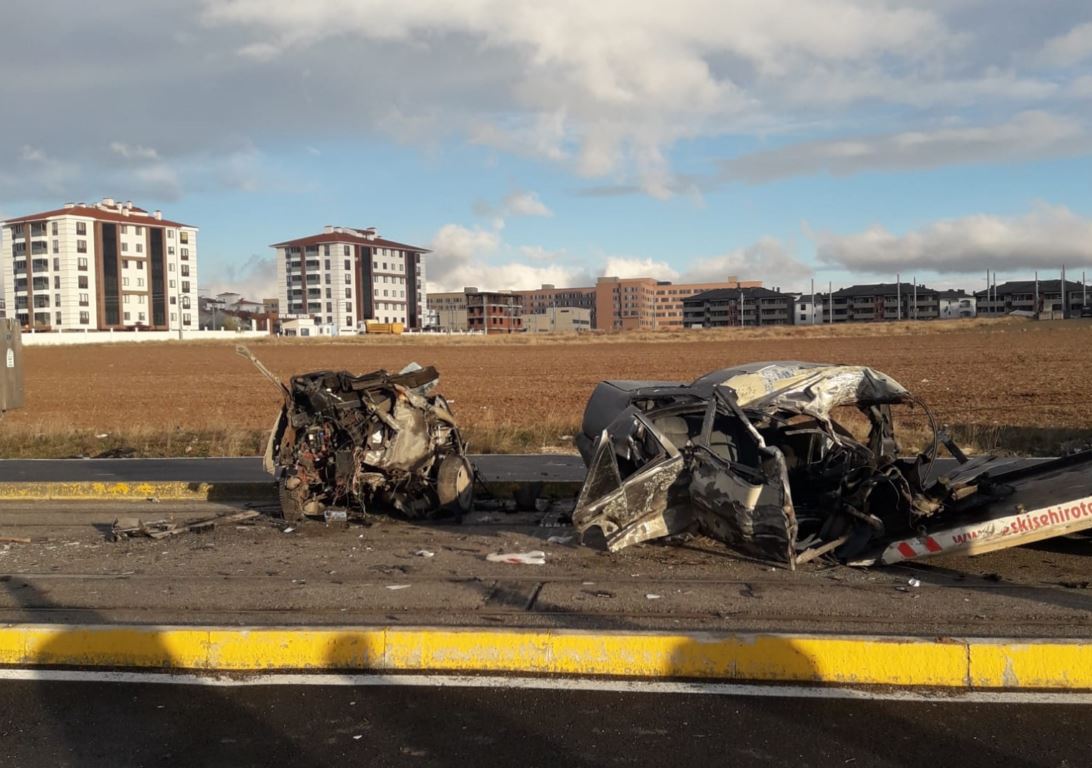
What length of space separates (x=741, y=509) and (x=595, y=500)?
1.19 metres

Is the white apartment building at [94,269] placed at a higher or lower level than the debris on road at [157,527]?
higher

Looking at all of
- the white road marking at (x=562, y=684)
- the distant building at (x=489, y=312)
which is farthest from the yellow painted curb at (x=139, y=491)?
the distant building at (x=489, y=312)

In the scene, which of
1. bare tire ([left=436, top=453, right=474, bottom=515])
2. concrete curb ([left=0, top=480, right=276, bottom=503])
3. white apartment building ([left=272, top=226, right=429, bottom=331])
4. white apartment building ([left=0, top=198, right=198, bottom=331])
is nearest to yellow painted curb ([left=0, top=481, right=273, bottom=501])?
concrete curb ([left=0, top=480, right=276, bottom=503])

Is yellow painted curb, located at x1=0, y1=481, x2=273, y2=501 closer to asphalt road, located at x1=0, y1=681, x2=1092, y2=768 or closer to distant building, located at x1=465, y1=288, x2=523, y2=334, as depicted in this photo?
asphalt road, located at x1=0, y1=681, x2=1092, y2=768

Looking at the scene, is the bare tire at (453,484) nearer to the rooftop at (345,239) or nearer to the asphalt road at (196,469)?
the asphalt road at (196,469)

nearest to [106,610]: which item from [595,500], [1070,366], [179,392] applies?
[595,500]

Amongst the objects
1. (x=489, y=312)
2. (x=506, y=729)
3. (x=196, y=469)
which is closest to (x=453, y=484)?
(x=196, y=469)

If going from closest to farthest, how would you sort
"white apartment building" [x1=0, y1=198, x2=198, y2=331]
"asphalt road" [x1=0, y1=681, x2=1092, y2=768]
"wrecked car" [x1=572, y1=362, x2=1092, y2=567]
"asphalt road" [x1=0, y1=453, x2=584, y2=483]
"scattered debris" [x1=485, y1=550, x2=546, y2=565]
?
1. "asphalt road" [x1=0, y1=681, x2=1092, y2=768]
2. "wrecked car" [x1=572, y1=362, x2=1092, y2=567]
3. "scattered debris" [x1=485, y1=550, x2=546, y2=565]
4. "asphalt road" [x1=0, y1=453, x2=584, y2=483]
5. "white apartment building" [x1=0, y1=198, x2=198, y2=331]

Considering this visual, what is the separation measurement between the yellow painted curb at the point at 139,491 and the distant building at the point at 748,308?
158 m

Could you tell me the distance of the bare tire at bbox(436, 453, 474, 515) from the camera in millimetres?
9672

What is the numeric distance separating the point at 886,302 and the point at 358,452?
163 m

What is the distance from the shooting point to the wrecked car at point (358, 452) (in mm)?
9539

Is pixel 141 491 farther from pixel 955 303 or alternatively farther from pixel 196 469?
pixel 955 303

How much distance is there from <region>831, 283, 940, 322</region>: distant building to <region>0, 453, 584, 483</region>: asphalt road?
6120 inches
